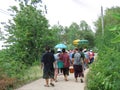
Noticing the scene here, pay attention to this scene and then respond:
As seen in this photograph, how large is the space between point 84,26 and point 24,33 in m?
89.7

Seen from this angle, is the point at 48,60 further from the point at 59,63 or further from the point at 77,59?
the point at 59,63

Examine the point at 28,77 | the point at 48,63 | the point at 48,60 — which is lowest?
the point at 28,77

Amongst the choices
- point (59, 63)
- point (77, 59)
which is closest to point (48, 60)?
point (77, 59)

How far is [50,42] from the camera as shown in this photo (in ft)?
92.2

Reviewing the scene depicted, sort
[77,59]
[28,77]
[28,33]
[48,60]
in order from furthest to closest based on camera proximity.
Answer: [28,33] → [28,77] → [77,59] → [48,60]

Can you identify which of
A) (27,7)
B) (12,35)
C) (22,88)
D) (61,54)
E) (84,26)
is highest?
(84,26)

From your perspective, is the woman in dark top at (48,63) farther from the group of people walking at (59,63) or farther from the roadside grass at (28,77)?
the roadside grass at (28,77)

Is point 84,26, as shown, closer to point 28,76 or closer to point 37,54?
point 37,54

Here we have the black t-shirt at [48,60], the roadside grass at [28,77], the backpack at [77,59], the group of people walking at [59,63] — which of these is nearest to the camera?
the black t-shirt at [48,60]

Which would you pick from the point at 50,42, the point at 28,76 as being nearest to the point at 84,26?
the point at 50,42

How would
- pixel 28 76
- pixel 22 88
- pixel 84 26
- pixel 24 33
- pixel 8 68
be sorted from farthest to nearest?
pixel 84 26
pixel 24 33
pixel 28 76
pixel 8 68
pixel 22 88

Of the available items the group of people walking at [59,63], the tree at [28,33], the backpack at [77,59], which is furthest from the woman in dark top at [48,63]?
the tree at [28,33]

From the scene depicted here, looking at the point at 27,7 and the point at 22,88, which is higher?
the point at 27,7

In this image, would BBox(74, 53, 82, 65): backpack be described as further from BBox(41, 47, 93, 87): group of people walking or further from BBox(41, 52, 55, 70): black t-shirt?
BBox(41, 52, 55, 70): black t-shirt
